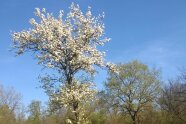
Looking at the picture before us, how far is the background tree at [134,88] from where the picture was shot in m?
74.6

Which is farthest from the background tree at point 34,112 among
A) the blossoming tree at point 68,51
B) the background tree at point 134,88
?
the blossoming tree at point 68,51

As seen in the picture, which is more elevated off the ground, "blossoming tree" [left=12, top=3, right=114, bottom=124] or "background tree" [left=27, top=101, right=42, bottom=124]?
"background tree" [left=27, top=101, right=42, bottom=124]

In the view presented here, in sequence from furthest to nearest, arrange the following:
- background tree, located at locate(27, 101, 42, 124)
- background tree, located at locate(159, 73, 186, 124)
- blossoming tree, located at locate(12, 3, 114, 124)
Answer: background tree, located at locate(27, 101, 42, 124), background tree, located at locate(159, 73, 186, 124), blossoming tree, located at locate(12, 3, 114, 124)

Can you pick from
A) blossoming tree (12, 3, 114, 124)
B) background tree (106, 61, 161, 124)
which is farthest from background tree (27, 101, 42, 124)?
blossoming tree (12, 3, 114, 124)

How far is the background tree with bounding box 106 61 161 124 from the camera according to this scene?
7462 cm

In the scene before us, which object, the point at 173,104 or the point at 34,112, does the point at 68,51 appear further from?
the point at 34,112

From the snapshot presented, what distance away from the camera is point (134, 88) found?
75.3 m

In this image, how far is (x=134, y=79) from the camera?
76.4 metres

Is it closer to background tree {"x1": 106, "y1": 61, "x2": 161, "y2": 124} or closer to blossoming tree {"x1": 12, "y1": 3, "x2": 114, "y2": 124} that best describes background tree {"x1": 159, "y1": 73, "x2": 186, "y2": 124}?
background tree {"x1": 106, "y1": 61, "x2": 161, "y2": 124}

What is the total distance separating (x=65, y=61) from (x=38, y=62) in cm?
213

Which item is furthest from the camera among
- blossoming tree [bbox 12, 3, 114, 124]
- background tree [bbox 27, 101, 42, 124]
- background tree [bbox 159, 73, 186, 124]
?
background tree [bbox 27, 101, 42, 124]

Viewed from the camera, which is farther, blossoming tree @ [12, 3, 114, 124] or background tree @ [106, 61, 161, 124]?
background tree @ [106, 61, 161, 124]

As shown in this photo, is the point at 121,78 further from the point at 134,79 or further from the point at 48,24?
the point at 48,24

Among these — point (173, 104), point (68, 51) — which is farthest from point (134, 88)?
point (68, 51)
